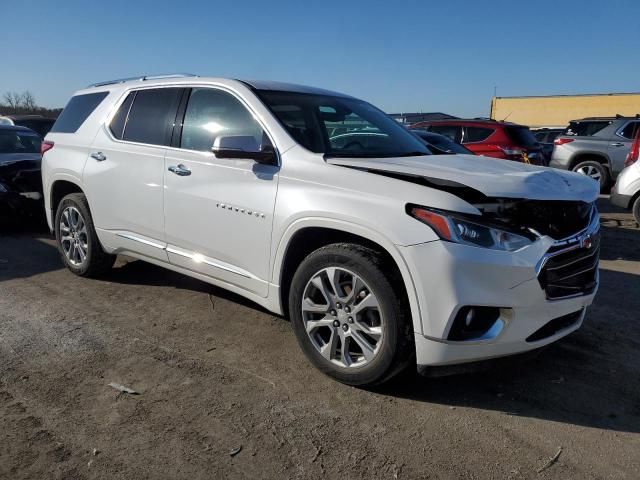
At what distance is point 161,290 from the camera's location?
493 cm

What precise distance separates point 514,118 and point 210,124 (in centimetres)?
2832

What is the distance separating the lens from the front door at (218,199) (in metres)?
3.50

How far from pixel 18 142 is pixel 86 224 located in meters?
4.33

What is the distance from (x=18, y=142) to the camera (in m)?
8.28

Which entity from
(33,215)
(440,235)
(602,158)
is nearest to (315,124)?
(440,235)

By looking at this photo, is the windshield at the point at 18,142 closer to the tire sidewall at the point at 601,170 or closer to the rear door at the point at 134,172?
the rear door at the point at 134,172

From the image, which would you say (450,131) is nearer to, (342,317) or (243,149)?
(243,149)

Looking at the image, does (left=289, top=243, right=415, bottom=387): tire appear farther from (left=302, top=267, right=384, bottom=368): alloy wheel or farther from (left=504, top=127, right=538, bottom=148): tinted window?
(left=504, top=127, right=538, bottom=148): tinted window

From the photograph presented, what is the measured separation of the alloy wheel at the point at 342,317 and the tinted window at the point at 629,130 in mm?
11142

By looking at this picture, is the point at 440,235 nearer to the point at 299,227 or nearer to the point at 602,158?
the point at 299,227

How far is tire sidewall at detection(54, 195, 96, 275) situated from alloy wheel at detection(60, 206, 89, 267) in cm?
3

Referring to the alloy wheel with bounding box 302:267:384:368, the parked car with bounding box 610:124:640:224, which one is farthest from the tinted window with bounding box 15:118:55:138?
the parked car with bounding box 610:124:640:224

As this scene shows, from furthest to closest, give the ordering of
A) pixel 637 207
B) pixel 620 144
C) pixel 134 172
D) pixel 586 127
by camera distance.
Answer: pixel 586 127 < pixel 620 144 < pixel 637 207 < pixel 134 172

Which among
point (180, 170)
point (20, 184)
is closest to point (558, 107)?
point (20, 184)
